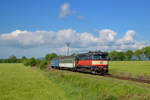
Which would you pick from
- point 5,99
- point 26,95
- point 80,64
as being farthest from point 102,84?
point 80,64

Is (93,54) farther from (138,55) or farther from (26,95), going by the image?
(138,55)

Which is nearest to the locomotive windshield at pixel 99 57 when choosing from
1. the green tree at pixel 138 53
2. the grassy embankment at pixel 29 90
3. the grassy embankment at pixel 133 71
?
the grassy embankment at pixel 133 71

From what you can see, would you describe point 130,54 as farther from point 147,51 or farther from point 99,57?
point 99,57

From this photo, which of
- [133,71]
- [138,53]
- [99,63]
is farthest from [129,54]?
[99,63]

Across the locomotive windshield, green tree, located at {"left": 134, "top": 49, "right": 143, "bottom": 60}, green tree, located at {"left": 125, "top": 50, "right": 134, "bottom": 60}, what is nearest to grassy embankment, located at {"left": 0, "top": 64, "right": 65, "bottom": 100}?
the locomotive windshield

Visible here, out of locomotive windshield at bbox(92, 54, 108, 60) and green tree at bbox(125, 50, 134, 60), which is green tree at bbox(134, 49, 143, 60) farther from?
locomotive windshield at bbox(92, 54, 108, 60)

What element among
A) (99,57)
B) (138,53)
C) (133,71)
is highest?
(138,53)

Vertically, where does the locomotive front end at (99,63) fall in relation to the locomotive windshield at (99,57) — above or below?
below

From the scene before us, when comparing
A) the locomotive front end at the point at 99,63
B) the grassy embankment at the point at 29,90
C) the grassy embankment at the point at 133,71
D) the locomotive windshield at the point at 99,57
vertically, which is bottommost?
the grassy embankment at the point at 29,90

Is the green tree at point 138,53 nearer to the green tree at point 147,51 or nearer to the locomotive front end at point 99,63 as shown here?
the green tree at point 147,51

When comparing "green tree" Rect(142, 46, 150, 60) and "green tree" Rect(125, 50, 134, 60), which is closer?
"green tree" Rect(142, 46, 150, 60)

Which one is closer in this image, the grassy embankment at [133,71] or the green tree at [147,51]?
the grassy embankment at [133,71]

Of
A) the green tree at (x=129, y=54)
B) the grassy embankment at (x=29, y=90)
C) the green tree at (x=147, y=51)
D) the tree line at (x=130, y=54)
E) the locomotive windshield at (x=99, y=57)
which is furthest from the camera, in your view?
the green tree at (x=129, y=54)

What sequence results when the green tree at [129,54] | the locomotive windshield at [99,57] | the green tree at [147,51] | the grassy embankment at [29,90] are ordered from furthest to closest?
the green tree at [129,54], the green tree at [147,51], the locomotive windshield at [99,57], the grassy embankment at [29,90]
